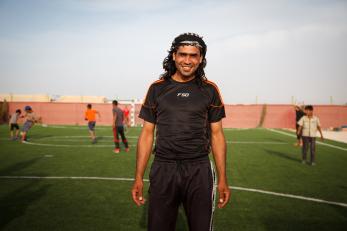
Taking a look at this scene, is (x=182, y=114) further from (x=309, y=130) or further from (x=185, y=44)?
(x=309, y=130)

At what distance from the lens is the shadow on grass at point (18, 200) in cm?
547

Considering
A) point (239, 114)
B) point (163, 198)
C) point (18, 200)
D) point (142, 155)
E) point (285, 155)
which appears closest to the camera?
point (163, 198)

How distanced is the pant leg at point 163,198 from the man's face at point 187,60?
0.91 metres

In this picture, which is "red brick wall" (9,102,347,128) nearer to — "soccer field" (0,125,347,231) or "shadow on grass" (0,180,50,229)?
"soccer field" (0,125,347,231)

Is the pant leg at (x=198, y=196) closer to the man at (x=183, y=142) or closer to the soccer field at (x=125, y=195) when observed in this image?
the man at (x=183, y=142)

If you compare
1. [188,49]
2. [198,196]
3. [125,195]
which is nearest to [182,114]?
[188,49]

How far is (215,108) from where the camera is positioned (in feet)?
Answer: 10.2

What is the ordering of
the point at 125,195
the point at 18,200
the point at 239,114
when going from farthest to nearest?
the point at 239,114, the point at 125,195, the point at 18,200

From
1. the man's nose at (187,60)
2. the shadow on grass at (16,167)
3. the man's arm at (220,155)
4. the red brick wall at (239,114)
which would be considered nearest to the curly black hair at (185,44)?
the man's nose at (187,60)

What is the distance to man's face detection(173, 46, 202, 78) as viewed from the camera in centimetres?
308

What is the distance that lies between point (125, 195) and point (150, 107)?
425cm

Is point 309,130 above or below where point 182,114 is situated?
below

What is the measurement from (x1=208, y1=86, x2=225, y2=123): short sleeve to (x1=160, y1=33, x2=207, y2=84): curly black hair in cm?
20

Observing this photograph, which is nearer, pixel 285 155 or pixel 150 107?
pixel 150 107
